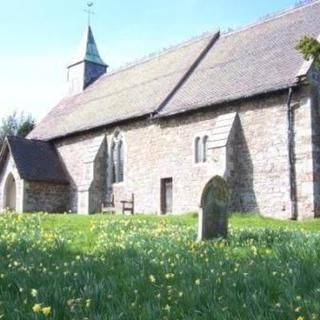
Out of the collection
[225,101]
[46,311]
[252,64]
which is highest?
[252,64]

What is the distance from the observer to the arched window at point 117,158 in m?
27.5

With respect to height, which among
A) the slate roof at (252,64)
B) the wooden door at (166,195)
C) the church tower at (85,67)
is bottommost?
the wooden door at (166,195)

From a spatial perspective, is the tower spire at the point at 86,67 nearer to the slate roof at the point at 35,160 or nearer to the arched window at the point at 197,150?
the slate roof at the point at 35,160

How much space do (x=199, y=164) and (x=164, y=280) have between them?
17011 mm

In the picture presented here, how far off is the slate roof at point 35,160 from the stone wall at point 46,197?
32 centimetres

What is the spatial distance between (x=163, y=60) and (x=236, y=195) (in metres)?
12.2

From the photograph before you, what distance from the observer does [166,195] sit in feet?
81.0

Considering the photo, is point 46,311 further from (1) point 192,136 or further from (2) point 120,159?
(2) point 120,159

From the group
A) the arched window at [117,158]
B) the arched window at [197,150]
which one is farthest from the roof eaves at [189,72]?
the arched window at [117,158]

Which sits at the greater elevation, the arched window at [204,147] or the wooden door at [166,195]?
the arched window at [204,147]

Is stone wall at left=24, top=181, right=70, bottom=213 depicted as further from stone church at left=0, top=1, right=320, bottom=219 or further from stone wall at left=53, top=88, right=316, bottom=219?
stone wall at left=53, top=88, right=316, bottom=219

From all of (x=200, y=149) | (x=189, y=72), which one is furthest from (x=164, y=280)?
(x=189, y=72)

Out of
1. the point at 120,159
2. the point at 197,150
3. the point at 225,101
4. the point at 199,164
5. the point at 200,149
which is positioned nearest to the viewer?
the point at 225,101

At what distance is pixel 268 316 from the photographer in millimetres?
4387
